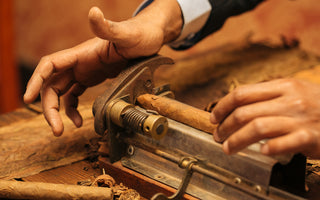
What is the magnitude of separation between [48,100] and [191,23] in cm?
67

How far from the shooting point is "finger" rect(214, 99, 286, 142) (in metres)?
0.80

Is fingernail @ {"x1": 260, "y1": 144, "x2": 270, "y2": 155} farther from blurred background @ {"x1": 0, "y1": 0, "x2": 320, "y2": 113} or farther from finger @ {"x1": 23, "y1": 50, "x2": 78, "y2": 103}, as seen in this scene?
blurred background @ {"x1": 0, "y1": 0, "x2": 320, "y2": 113}

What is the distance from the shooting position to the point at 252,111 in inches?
32.1

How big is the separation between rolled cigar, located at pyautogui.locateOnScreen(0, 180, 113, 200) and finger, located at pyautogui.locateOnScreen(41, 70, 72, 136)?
19 centimetres

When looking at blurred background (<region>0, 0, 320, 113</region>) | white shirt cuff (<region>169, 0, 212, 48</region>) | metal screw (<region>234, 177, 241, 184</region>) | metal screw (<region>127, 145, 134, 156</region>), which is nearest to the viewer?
metal screw (<region>234, 177, 241, 184</region>)

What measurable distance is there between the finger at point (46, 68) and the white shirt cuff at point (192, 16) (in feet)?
1.57

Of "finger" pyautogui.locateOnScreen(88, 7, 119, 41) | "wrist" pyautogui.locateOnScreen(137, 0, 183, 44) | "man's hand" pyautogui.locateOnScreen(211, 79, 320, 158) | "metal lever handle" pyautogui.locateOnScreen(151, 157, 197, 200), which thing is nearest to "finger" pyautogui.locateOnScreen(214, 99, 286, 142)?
"man's hand" pyautogui.locateOnScreen(211, 79, 320, 158)

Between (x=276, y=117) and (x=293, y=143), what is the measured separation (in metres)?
0.06

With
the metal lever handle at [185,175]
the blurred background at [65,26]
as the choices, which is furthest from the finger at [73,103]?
the blurred background at [65,26]

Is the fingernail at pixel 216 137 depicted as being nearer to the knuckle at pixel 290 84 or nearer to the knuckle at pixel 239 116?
the knuckle at pixel 239 116

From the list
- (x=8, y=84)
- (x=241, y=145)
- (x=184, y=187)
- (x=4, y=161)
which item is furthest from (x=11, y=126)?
(x=8, y=84)

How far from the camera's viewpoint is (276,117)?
0.79 meters

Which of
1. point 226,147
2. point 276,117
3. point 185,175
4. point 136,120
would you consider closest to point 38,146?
point 136,120

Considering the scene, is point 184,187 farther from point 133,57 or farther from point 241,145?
point 133,57
